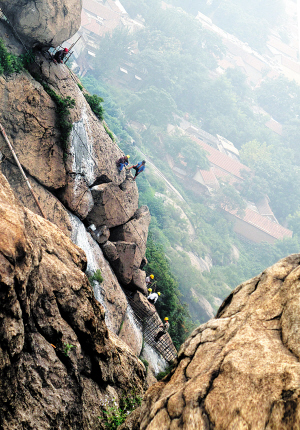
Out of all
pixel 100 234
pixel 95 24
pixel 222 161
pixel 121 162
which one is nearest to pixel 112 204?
pixel 100 234

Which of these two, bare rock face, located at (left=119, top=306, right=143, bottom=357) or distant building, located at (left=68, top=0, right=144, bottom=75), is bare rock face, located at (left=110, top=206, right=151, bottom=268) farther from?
distant building, located at (left=68, top=0, right=144, bottom=75)

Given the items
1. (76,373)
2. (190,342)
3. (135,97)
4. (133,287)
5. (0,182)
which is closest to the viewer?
(0,182)

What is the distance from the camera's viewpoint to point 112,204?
14727mm

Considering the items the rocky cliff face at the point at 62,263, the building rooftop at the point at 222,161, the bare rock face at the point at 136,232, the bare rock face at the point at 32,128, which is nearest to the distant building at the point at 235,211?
the building rooftop at the point at 222,161

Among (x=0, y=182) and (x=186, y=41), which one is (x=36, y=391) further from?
(x=186, y=41)

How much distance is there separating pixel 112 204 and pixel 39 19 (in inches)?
312

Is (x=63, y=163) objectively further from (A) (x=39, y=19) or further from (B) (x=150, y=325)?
(B) (x=150, y=325)

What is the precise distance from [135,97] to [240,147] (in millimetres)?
34878

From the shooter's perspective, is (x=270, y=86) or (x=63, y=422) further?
(x=270, y=86)

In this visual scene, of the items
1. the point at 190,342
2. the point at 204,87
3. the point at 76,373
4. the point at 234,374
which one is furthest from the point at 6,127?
the point at 204,87

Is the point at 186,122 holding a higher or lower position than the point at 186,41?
lower

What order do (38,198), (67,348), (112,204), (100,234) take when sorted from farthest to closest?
(112,204) → (100,234) → (38,198) → (67,348)

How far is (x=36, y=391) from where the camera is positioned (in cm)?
558

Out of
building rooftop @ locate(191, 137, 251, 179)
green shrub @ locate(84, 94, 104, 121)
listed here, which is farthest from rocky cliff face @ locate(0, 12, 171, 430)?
building rooftop @ locate(191, 137, 251, 179)
